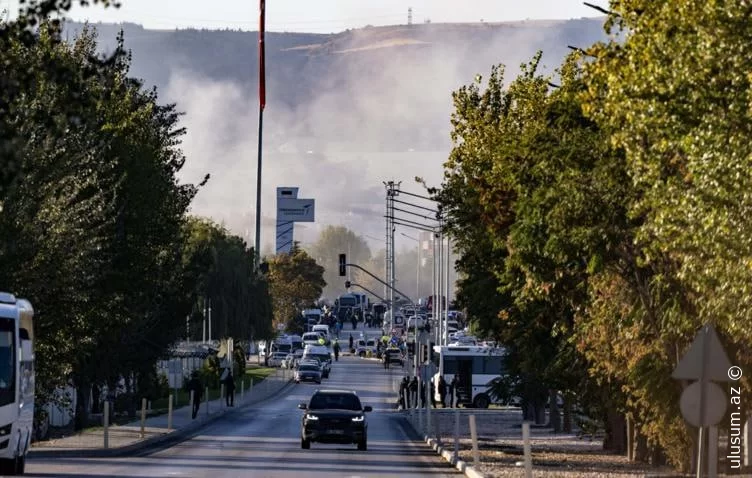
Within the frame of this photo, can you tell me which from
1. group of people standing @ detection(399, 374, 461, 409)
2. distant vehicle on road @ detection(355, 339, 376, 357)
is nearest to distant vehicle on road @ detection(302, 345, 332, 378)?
group of people standing @ detection(399, 374, 461, 409)

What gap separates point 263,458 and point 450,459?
14.9ft

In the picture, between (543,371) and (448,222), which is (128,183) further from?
(543,371)

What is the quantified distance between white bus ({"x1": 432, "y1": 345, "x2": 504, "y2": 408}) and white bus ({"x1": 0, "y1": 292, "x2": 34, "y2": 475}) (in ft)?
214

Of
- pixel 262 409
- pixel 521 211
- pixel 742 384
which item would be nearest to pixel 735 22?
pixel 742 384

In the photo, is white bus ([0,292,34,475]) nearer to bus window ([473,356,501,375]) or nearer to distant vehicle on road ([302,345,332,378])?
bus window ([473,356,501,375])

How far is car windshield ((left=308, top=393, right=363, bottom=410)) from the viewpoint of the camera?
160ft

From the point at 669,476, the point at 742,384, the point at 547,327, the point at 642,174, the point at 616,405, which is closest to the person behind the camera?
the point at 642,174

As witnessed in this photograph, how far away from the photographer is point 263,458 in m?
41.4

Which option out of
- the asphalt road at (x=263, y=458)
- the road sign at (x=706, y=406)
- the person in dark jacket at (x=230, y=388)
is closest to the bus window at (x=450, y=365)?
the person in dark jacket at (x=230, y=388)

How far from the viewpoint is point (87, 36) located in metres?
53.6

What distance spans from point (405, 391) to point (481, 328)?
34.3 m

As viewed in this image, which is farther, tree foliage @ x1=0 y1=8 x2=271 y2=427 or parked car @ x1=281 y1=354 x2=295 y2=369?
parked car @ x1=281 y1=354 x2=295 y2=369

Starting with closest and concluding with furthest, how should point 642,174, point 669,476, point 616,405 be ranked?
1. point 642,174
2. point 669,476
3. point 616,405

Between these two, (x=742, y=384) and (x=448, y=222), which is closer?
(x=742, y=384)
